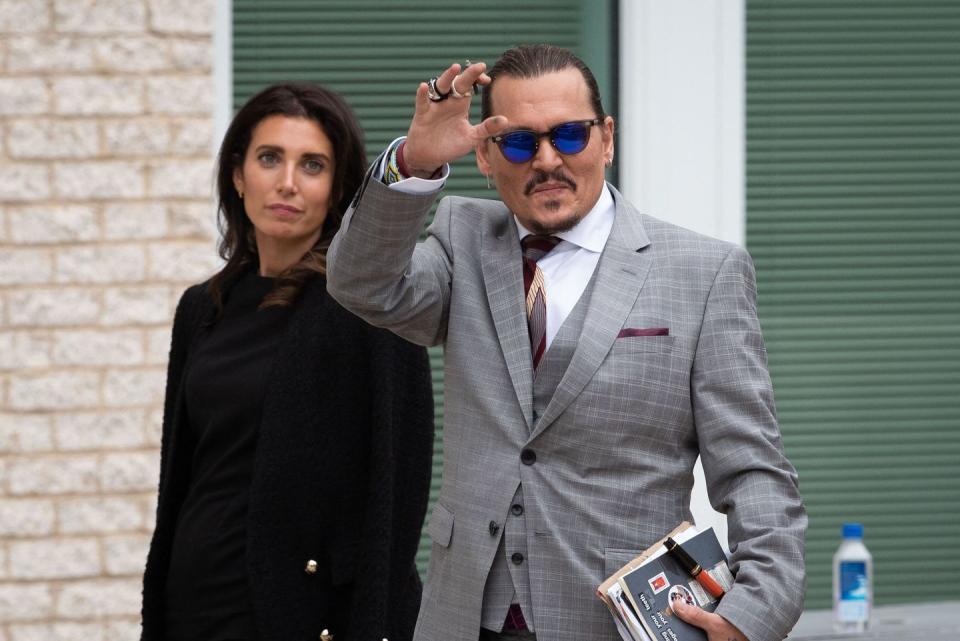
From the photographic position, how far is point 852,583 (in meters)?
5.54

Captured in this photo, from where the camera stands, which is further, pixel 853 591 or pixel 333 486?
pixel 853 591

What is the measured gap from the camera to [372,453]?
11.2 feet

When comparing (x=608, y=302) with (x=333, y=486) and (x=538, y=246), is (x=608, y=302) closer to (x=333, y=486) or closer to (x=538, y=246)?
(x=538, y=246)

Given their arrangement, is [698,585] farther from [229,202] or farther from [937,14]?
[937,14]

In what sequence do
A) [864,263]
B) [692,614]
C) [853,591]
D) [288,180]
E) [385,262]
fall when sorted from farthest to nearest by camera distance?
[864,263]
[853,591]
[288,180]
[385,262]
[692,614]

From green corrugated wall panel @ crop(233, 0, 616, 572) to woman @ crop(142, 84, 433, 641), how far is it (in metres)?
1.68

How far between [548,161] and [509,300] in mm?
270

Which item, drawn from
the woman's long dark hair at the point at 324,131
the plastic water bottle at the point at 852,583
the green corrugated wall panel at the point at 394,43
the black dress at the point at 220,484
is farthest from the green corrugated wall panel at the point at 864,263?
the black dress at the point at 220,484

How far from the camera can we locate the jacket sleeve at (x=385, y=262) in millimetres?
2580

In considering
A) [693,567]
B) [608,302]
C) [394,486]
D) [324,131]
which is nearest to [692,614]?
[693,567]

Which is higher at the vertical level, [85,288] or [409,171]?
[409,171]

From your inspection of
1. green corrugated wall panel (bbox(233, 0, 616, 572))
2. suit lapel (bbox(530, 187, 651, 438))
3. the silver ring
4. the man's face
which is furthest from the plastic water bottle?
the silver ring

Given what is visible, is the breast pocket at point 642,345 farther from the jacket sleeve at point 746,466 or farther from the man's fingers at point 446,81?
the man's fingers at point 446,81

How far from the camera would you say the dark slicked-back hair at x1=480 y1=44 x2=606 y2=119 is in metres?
2.70
